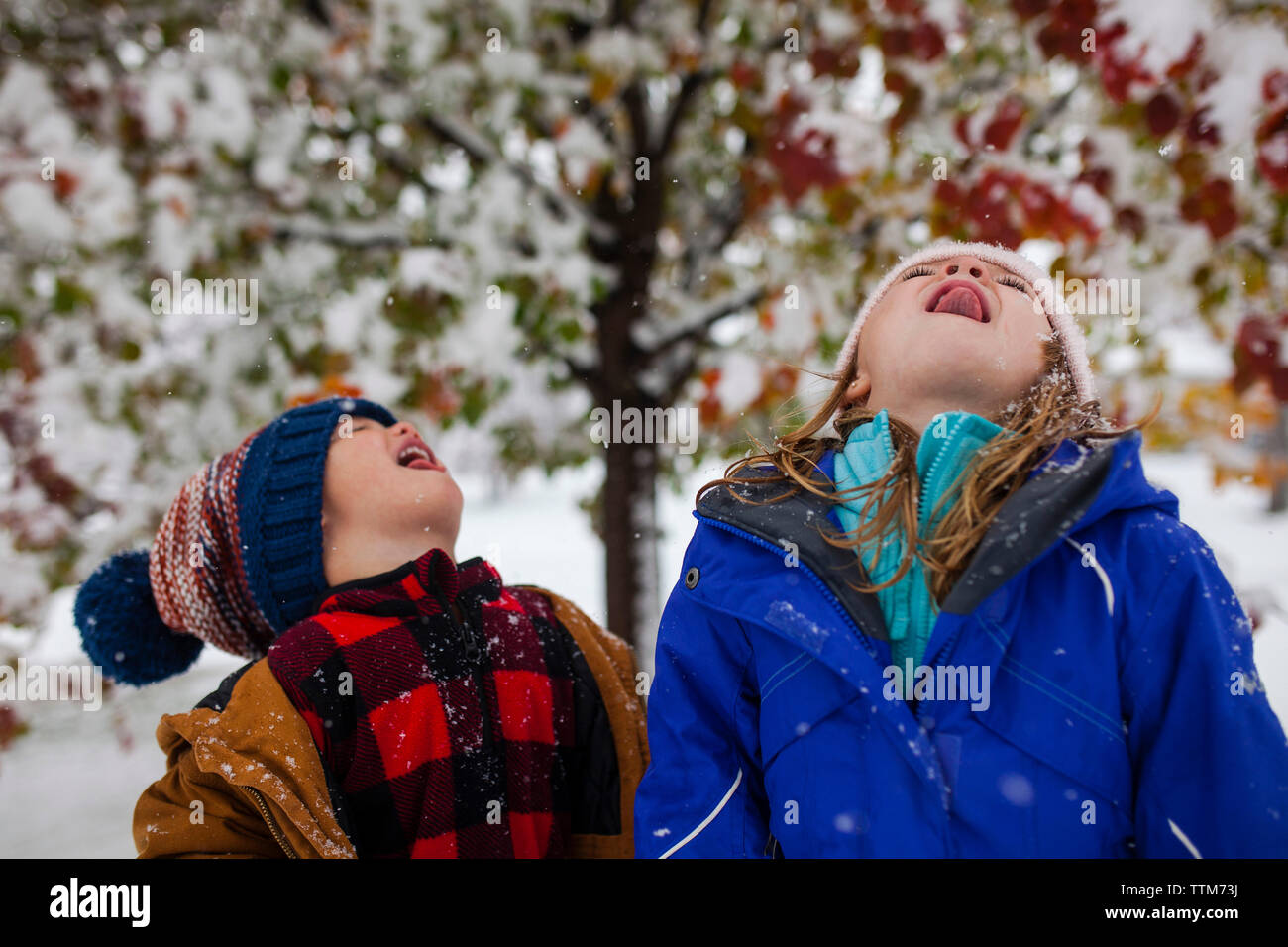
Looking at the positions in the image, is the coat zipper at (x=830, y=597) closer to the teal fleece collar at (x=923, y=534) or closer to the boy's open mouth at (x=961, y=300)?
the teal fleece collar at (x=923, y=534)

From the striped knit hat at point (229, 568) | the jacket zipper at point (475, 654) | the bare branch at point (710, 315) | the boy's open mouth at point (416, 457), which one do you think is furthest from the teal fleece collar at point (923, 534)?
the bare branch at point (710, 315)

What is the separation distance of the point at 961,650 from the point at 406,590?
1.07 m

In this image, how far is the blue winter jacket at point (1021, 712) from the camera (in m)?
1.01

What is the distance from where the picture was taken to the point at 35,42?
323 cm

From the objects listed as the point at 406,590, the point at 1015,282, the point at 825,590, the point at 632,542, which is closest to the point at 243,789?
the point at 406,590

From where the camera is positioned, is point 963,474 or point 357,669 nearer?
point 963,474

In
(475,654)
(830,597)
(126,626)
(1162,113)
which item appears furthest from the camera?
(1162,113)

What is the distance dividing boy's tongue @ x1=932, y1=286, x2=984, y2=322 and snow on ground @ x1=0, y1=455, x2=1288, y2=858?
A: 1.29 metres

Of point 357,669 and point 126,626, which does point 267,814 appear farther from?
point 126,626

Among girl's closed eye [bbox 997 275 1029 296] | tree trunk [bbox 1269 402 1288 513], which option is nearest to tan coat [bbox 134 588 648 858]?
girl's closed eye [bbox 997 275 1029 296]

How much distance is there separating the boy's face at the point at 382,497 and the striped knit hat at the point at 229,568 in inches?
1.6

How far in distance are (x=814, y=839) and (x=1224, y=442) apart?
329cm

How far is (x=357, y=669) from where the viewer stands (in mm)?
1446
